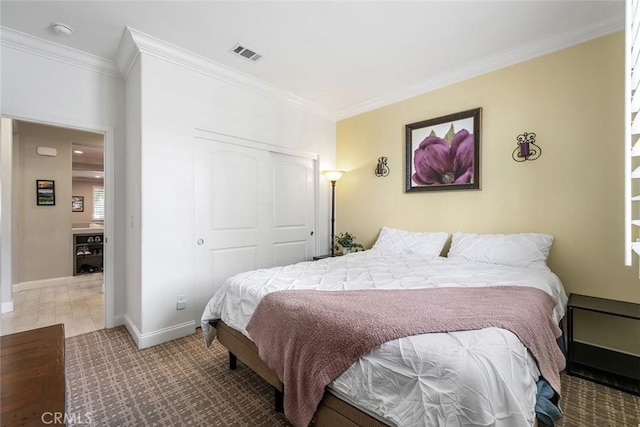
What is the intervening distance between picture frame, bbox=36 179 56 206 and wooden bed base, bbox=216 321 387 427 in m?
4.32

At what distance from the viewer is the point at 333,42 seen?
2.66 m

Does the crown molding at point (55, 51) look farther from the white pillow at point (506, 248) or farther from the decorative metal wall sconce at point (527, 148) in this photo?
the decorative metal wall sconce at point (527, 148)

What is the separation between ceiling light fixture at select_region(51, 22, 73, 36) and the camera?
7.75ft

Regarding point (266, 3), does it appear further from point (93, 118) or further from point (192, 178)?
point (93, 118)

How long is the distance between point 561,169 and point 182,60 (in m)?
3.72

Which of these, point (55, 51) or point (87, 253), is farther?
point (87, 253)

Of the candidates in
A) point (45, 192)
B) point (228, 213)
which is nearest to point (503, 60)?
point (228, 213)

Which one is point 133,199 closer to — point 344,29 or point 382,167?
point 344,29

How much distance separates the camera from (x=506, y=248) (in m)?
2.56

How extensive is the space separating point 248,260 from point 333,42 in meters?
2.52

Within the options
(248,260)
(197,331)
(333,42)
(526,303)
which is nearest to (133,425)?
(197,331)

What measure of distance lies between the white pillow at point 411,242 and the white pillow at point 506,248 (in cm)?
22

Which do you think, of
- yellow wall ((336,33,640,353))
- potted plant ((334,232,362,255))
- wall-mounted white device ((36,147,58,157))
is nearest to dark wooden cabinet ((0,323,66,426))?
potted plant ((334,232,362,255))

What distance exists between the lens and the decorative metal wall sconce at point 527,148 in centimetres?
269
